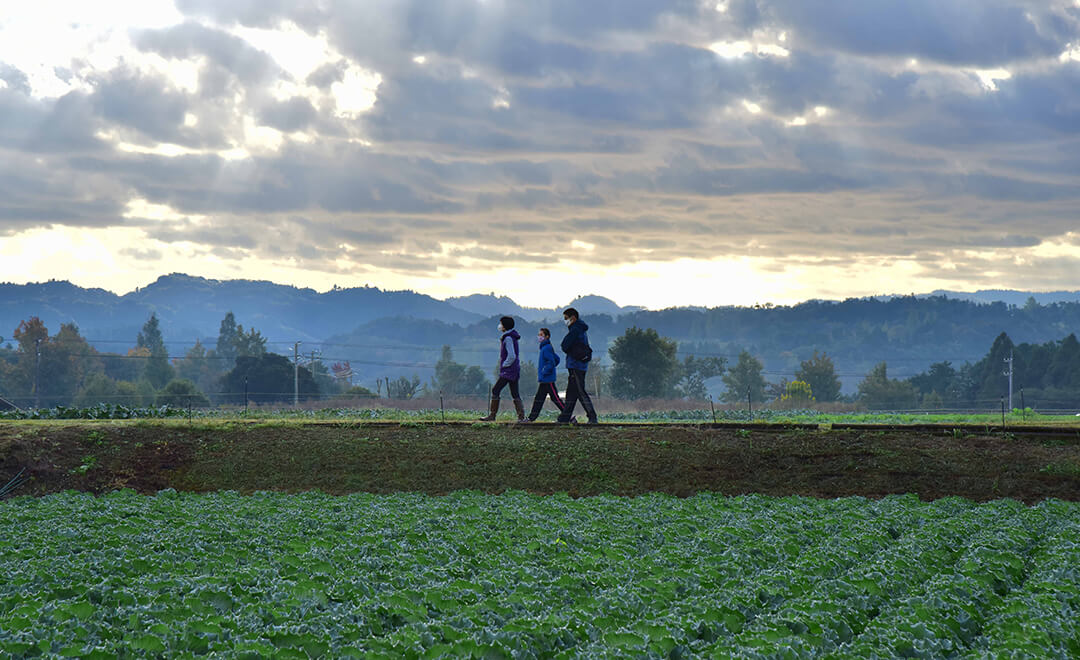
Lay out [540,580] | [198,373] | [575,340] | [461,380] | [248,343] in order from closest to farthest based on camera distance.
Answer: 1. [540,580]
2. [575,340]
3. [461,380]
4. [248,343]
5. [198,373]

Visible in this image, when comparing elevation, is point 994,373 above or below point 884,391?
above

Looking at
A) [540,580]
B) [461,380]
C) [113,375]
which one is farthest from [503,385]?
[113,375]

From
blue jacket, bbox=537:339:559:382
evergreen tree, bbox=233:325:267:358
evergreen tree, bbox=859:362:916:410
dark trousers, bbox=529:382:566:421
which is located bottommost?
evergreen tree, bbox=859:362:916:410

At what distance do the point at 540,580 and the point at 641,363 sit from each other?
304 feet

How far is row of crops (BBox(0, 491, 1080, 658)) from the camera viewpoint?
8.40 meters

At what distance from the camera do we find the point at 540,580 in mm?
10664

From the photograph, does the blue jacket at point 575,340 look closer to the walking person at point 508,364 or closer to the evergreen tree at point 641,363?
the walking person at point 508,364

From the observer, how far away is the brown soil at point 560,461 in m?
19.9

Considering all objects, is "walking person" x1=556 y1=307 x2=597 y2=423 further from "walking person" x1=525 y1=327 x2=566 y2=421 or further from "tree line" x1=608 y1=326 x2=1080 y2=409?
"tree line" x1=608 y1=326 x2=1080 y2=409

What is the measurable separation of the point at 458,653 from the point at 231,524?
7.08 metres

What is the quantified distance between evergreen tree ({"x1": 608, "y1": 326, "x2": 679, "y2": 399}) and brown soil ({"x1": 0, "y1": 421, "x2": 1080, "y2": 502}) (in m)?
78.6

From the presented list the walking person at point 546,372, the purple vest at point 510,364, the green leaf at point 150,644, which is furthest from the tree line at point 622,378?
the green leaf at point 150,644

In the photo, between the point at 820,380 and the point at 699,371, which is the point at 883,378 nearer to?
the point at 820,380

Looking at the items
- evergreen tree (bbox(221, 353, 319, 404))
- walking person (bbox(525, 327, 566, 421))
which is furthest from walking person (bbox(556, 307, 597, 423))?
evergreen tree (bbox(221, 353, 319, 404))
